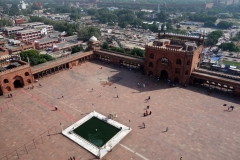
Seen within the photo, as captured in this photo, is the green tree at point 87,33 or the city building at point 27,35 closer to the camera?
the green tree at point 87,33

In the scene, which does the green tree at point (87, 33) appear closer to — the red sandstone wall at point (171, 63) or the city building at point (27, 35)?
the city building at point (27, 35)

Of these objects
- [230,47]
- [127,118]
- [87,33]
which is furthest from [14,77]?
[230,47]

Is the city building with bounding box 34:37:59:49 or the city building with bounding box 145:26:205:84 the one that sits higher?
the city building with bounding box 145:26:205:84

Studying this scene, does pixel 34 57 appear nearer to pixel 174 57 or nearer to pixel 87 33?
pixel 174 57

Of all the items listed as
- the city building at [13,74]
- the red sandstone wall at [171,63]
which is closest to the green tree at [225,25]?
the red sandstone wall at [171,63]

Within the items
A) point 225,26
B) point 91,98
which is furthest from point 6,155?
point 225,26

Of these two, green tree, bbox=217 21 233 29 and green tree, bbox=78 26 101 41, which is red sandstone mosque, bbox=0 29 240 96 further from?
green tree, bbox=217 21 233 29

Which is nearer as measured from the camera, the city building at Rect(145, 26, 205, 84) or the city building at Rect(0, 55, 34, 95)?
the city building at Rect(0, 55, 34, 95)

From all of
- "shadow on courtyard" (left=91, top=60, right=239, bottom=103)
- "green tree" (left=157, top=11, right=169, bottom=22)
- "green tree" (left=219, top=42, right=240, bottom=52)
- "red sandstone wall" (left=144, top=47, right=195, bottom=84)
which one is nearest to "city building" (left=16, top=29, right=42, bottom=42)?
"shadow on courtyard" (left=91, top=60, right=239, bottom=103)
